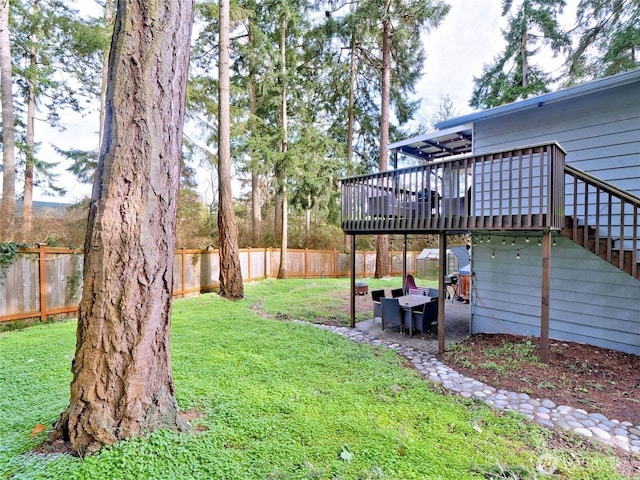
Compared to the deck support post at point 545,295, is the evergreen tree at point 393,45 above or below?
above

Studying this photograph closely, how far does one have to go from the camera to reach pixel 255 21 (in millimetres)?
14109

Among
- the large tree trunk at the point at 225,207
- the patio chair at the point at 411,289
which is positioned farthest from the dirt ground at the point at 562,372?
the large tree trunk at the point at 225,207

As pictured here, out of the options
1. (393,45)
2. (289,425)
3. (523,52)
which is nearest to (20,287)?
(289,425)

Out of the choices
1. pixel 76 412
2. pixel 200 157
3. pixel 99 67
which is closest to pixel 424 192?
pixel 76 412

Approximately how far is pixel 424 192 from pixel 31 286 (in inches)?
313

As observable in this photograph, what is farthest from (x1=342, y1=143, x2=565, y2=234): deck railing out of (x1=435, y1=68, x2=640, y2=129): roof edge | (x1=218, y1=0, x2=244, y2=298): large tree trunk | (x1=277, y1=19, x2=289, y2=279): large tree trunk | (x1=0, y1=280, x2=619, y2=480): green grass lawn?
(x1=277, y1=19, x2=289, y2=279): large tree trunk

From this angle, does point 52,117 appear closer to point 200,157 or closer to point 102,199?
point 200,157

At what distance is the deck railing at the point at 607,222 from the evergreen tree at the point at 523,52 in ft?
32.7

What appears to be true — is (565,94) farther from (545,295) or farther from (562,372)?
(562,372)

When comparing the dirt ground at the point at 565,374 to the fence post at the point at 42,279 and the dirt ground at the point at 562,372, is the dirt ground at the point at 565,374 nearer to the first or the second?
the dirt ground at the point at 562,372

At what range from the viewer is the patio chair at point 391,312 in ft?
21.9

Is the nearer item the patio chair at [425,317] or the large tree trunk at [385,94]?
the patio chair at [425,317]

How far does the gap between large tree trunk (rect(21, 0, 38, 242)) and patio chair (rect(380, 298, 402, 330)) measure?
10.0 m

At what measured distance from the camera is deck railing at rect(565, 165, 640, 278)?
4.43 metres
